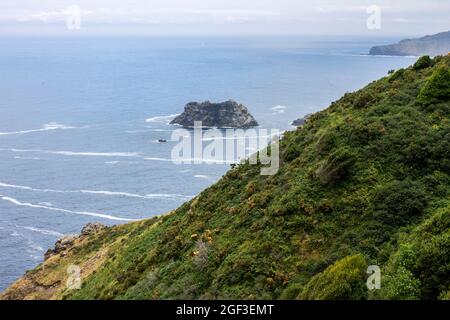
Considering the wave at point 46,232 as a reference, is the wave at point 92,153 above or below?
above

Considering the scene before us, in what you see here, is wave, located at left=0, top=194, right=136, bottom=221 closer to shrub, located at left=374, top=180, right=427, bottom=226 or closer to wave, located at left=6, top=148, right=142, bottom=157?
wave, located at left=6, top=148, right=142, bottom=157

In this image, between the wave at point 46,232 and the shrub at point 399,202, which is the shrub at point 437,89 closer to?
the shrub at point 399,202

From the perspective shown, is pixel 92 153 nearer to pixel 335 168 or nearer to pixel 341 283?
pixel 335 168

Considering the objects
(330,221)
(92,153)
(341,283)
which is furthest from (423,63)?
(92,153)

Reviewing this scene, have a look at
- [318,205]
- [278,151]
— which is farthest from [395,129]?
[278,151]

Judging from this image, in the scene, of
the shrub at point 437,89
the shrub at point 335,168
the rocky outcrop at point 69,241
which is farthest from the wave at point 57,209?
the shrub at point 335,168

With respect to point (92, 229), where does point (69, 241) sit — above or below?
below
